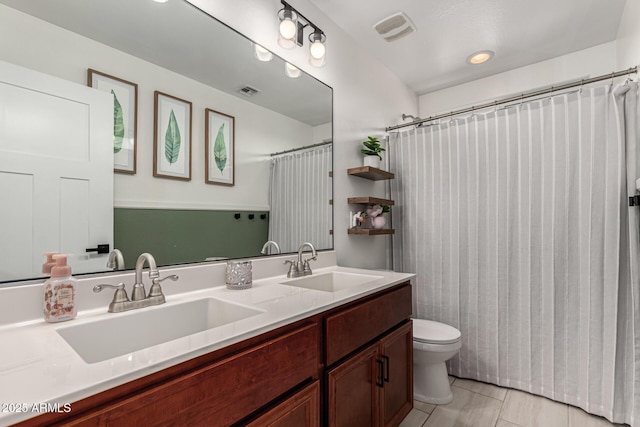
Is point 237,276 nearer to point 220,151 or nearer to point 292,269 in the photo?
point 292,269

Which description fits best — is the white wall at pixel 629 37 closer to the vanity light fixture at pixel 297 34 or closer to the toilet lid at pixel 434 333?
the vanity light fixture at pixel 297 34

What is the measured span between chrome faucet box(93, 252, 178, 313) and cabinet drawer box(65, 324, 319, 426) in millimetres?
462

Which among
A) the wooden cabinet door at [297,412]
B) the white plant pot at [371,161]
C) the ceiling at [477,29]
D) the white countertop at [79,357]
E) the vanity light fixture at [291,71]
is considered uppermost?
the ceiling at [477,29]

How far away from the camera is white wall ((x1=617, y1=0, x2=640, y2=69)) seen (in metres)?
1.64

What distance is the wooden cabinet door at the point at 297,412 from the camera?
33.1 inches

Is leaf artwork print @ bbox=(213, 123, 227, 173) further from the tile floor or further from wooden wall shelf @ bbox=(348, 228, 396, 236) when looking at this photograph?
the tile floor

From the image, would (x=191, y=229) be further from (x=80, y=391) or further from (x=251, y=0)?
(x=251, y=0)

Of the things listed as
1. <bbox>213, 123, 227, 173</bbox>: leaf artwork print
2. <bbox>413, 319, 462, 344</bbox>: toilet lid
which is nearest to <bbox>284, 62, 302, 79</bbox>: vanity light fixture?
<bbox>213, 123, 227, 173</bbox>: leaf artwork print

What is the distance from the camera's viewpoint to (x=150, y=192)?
46.9 inches

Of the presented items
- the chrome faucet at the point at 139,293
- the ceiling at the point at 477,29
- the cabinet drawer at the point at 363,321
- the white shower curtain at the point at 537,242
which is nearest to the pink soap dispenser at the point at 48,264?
the chrome faucet at the point at 139,293

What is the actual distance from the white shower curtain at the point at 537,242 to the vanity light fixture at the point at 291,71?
3.62ft

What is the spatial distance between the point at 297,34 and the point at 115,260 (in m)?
1.51

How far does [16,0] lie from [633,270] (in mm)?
2820

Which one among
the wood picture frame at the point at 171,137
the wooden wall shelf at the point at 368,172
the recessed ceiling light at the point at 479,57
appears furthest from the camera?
the recessed ceiling light at the point at 479,57
